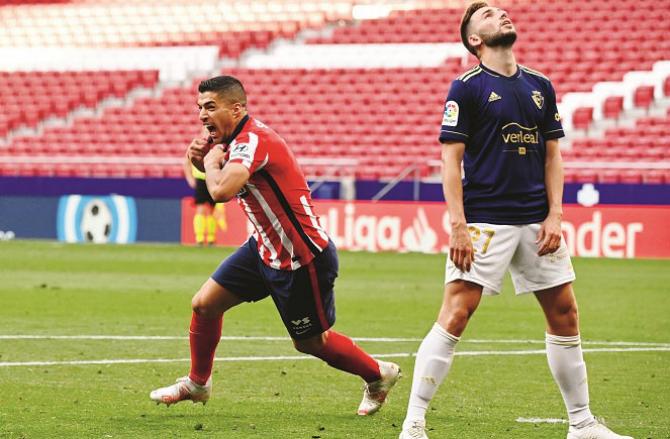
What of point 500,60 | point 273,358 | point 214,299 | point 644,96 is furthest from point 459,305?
point 644,96

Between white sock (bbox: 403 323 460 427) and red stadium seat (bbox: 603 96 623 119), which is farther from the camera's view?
red stadium seat (bbox: 603 96 623 119)

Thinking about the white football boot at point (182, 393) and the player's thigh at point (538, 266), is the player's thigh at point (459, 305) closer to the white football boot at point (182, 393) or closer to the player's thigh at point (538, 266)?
the player's thigh at point (538, 266)

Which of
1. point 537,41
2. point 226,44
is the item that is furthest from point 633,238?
point 226,44

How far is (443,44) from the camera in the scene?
35500 mm

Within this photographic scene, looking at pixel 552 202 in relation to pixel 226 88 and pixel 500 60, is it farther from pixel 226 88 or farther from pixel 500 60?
pixel 226 88

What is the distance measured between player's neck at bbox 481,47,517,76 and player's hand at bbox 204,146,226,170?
1.40 metres

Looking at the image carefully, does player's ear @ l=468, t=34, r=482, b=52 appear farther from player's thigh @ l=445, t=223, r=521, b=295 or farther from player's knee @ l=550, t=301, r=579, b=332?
player's knee @ l=550, t=301, r=579, b=332

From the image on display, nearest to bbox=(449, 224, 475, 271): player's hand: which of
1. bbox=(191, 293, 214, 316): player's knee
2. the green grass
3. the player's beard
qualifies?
the player's beard

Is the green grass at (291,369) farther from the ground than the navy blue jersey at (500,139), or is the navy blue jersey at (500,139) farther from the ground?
the navy blue jersey at (500,139)

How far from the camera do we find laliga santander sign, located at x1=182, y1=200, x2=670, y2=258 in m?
23.9

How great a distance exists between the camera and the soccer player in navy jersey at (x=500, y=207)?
631 cm

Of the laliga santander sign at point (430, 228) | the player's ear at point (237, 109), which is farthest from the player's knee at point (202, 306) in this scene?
the laliga santander sign at point (430, 228)

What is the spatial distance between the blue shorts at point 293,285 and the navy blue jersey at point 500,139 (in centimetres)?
108

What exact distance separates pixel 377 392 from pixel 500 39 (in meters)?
2.23
